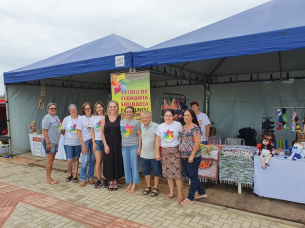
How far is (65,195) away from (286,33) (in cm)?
429

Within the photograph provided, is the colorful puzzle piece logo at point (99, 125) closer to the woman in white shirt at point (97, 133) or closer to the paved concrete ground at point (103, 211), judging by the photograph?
the woman in white shirt at point (97, 133)

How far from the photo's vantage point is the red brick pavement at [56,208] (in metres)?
3.16

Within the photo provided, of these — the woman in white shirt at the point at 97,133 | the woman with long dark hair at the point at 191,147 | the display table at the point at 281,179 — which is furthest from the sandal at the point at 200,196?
the woman in white shirt at the point at 97,133

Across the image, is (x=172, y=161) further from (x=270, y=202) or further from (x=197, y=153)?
(x=270, y=202)

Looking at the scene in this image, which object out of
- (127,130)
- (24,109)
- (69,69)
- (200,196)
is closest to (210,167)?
(200,196)

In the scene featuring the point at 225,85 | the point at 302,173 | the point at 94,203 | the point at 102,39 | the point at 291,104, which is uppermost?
the point at 102,39

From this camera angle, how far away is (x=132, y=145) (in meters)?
4.03

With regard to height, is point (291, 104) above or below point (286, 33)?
below

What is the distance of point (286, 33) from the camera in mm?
3338

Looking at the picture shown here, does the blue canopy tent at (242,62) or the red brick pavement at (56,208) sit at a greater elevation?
the blue canopy tent at (242,62)

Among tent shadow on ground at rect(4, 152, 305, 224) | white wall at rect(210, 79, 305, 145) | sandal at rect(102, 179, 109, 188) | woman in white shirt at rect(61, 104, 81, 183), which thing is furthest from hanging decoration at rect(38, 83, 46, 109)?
white wall at rect(210, 79, 305, 145)

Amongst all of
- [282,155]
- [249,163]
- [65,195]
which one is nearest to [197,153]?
[249,163]

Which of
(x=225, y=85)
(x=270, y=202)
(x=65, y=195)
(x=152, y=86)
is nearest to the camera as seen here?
(x=270, y=202)

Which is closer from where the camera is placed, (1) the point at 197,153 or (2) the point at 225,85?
(1) the point at 197,153
